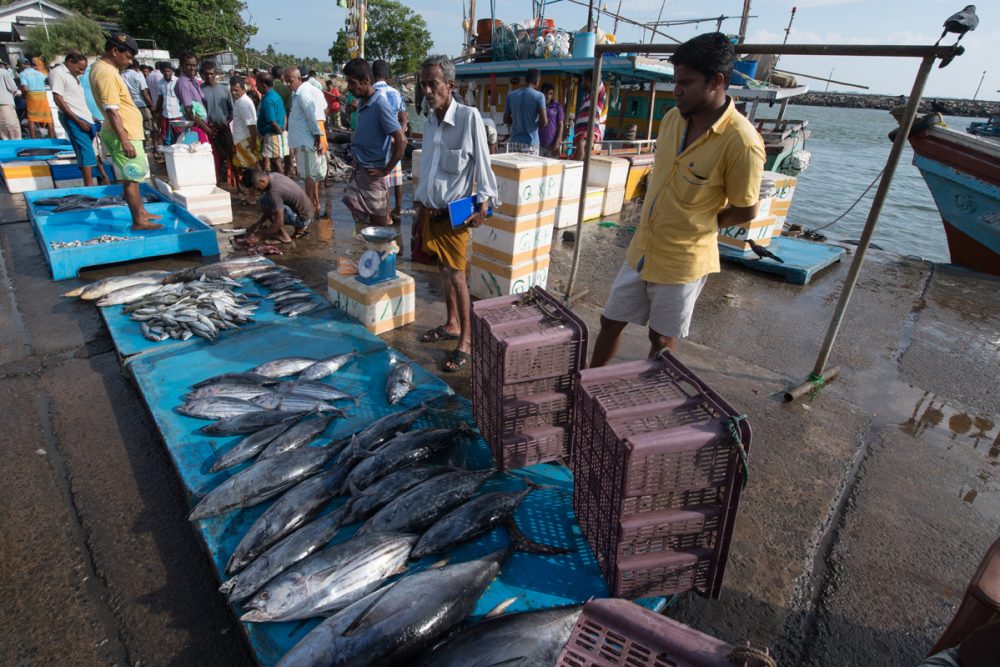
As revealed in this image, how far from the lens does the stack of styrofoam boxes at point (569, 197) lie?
810 centimetres

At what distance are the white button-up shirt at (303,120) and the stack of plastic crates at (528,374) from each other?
6.05 meters

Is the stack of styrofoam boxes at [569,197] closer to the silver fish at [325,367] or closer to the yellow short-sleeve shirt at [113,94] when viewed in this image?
the silver fish at [325,367]

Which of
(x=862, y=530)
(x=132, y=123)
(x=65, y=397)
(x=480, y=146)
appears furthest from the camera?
(x=132, y=123)

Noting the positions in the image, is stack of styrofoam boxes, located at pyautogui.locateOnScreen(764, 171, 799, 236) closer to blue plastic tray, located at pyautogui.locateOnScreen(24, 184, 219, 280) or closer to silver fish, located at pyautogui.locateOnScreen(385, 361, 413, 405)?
silver fish, located at pyautogui.locateOnScreen(385, 361, 413, 405)

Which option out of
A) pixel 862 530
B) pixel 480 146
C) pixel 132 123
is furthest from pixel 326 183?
pixel 862 530

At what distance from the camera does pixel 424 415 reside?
3479 mm

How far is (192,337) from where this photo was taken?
4.35 meters

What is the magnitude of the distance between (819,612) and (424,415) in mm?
2443

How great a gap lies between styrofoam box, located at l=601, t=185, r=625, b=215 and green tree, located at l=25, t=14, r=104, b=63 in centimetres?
3639

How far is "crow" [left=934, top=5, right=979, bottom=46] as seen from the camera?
3.27 m

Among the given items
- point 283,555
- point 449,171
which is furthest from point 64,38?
point 283,555

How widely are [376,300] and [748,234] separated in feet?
19.0

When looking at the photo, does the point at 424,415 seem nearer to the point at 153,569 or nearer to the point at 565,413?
the point at 565,413

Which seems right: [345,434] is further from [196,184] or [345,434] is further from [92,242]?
[196,184]
